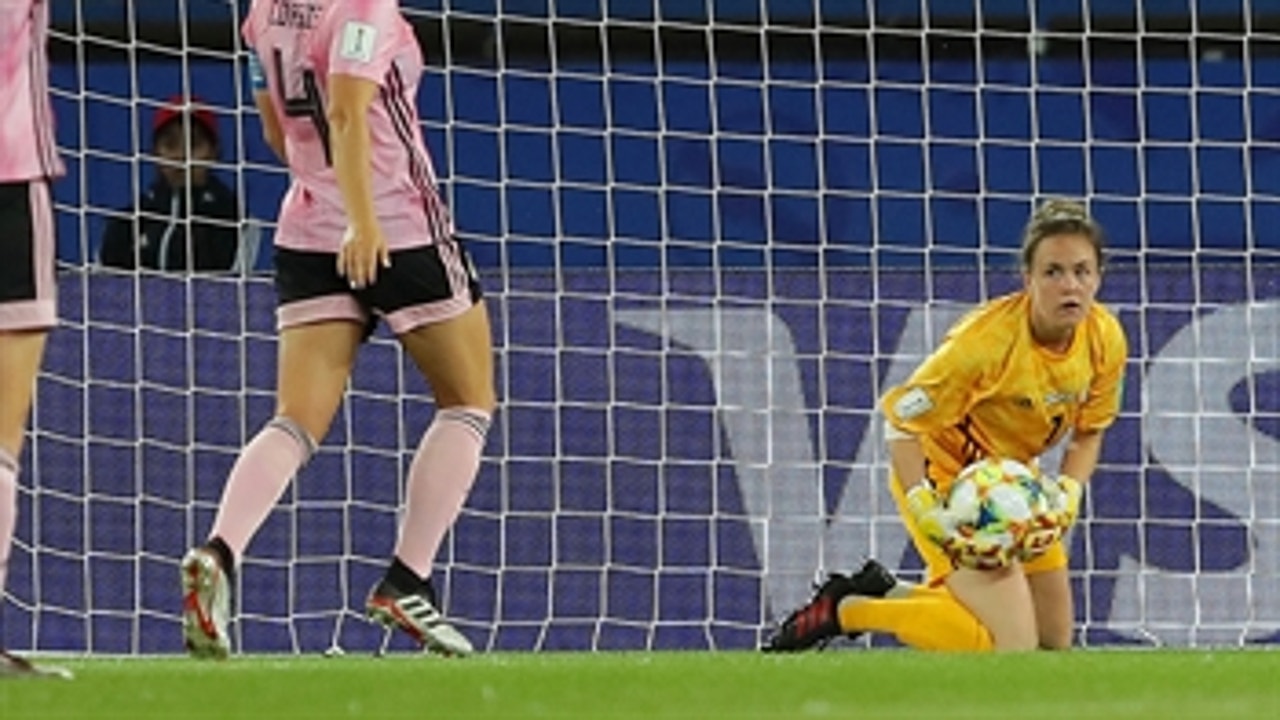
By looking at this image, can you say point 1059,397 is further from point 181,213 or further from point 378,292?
point 181,213

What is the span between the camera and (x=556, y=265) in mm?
10812

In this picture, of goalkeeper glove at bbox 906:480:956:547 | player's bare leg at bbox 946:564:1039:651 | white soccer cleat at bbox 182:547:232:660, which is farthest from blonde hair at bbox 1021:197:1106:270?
white soccer cleat at bbox 182:547:232:660

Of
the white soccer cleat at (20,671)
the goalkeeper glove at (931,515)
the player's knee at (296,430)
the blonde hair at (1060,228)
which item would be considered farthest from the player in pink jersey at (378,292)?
the blonde hair at (1060,228)

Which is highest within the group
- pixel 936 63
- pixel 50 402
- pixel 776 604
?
pixel 936 63

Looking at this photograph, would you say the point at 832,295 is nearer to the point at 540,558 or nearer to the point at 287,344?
the point at 540,558

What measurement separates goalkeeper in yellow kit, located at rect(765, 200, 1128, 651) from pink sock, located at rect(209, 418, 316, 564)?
1.65 m

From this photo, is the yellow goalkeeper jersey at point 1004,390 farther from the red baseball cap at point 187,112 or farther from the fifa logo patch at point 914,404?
the red baseball cap at point 187,112

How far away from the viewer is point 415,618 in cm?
716

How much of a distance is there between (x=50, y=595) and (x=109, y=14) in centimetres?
235

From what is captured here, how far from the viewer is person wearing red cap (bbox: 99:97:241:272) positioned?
1002 cm

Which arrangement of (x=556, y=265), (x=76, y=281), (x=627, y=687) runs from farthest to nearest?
(x=556, y=265) < (x=76, y=281) < (x=627, y=687)

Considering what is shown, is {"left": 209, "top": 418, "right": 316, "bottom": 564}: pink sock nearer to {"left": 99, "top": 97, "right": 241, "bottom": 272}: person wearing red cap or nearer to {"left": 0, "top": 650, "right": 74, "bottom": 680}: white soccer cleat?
{"left": 0, "top": 650, "right": 74, "bottom": 680}: white soccer cleat

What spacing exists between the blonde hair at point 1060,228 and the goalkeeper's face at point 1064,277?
1cm

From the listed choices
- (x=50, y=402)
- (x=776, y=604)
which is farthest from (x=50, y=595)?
(x=776, y=604)
